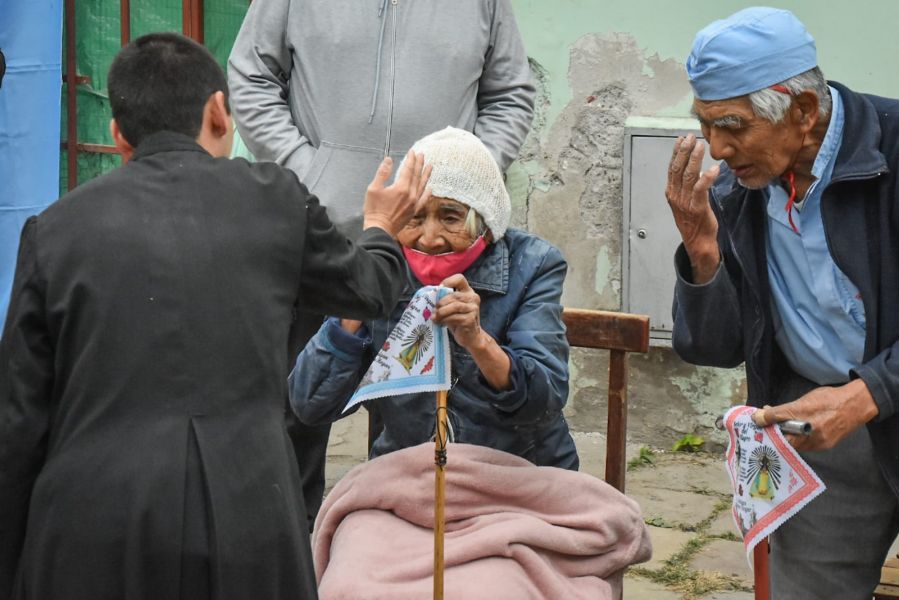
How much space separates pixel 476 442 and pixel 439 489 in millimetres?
329

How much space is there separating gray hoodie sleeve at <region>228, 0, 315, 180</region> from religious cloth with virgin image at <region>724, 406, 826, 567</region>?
76.2 inches

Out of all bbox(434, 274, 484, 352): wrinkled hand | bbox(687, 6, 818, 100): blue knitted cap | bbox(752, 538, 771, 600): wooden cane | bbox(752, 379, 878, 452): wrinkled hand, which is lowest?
bbox(752, 538, 771, 600): wooden cane

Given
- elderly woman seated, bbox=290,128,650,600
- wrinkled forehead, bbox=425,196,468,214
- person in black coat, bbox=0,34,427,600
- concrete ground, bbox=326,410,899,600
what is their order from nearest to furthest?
1. person in black coat, bbox=0,34,427,600
2. elderly woman seated, bbox=290,128,650,600
3. wrinkled forehead, bbox=425,196,468,214
4. concrete ground, bbox=326,410,899,600

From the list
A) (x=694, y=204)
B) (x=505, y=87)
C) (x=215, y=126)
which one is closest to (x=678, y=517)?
(x=505, y=87)

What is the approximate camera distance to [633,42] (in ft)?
18.2

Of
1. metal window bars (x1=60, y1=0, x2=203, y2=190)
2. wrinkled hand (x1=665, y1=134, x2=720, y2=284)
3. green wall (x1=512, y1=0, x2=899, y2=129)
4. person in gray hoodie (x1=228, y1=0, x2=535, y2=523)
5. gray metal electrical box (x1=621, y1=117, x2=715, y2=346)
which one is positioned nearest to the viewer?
wrinkled hand (x1=665, y1=134, x2=720, y2=284)

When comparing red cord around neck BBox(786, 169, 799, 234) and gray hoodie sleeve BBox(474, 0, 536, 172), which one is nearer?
red cord around neck BBox(786, 169, 799, 234)

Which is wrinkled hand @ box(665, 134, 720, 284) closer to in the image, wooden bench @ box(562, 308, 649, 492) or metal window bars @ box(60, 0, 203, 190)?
wooden bench @ box(562, 308, 649, 492)

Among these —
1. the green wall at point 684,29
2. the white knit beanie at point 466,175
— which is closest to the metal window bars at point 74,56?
the green wall at point 684,29

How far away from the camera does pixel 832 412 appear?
270cm

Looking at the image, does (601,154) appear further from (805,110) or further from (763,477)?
(763,477)

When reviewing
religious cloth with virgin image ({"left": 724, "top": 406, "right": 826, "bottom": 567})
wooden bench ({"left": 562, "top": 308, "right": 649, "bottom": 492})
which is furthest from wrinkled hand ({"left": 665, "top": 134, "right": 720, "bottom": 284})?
wooden bench ({"left": 562, "top": 308, "right": 649, "bottom": 492})

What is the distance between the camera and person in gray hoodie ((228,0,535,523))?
4215mm

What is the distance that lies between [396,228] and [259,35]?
6.08ft
